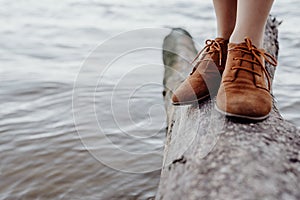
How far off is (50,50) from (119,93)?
1379 millimetres

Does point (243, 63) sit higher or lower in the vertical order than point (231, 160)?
higher

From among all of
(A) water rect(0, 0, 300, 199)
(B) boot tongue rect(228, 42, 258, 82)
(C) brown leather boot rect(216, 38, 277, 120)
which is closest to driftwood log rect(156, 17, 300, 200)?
(C) brown leather boot rect(216, 38, 277, 120)

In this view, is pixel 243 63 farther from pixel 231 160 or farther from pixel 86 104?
pixel 86 104

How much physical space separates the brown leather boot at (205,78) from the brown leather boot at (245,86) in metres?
0.16

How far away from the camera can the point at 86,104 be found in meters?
3.17

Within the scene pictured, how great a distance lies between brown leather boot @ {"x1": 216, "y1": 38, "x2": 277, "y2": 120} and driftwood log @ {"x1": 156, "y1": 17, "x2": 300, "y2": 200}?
0.12 ft

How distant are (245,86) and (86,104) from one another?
6.20 ft

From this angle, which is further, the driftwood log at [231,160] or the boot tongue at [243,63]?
the boot tongue at [243,63]

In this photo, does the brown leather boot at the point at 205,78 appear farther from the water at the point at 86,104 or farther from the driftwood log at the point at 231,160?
the water at the point at 86,104

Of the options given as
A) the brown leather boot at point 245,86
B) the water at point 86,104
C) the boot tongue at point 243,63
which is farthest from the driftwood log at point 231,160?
the water at point 86,104

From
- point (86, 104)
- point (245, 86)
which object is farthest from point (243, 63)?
point (86, 104)

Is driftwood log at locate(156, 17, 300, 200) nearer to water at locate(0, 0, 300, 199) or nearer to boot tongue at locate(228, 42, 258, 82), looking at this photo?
boot tongue at locate(228, 42, 258, 82)

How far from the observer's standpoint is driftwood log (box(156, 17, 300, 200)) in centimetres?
108

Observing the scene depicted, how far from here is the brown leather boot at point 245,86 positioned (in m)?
1.40
